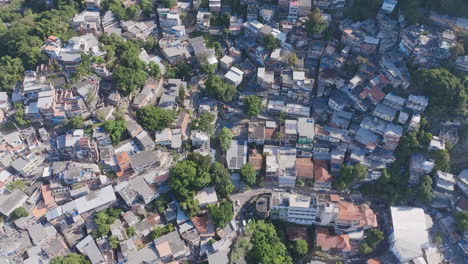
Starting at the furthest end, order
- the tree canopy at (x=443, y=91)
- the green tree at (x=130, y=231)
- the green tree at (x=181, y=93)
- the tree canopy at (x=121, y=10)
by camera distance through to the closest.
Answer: the tree canopy at (x=121, y=10) → the green tree at (x=181, y=93) → the tree canopy at (x=443, y=91) → the green tree at (x=130, y=231)

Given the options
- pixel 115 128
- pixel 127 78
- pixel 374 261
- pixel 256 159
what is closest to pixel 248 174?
pixel 256 159

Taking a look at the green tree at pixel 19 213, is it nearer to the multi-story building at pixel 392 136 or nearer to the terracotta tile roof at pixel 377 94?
the multi-story building at pixel 392 136

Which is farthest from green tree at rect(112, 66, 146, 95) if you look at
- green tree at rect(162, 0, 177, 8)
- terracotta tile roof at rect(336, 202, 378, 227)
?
terracotta tile roof at rect(336, 202, 378, 227)

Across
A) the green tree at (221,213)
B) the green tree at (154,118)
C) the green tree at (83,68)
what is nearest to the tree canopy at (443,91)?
the green tree at (221,213)

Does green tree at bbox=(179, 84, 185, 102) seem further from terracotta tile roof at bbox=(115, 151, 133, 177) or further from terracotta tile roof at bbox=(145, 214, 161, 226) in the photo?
terracotta tile roof at bbox=(145, 214, 161, 226)

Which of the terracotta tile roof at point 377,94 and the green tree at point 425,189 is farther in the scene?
the terracotta tile roof at point 377,94

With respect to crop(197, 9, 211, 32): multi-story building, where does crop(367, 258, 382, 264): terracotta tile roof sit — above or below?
below

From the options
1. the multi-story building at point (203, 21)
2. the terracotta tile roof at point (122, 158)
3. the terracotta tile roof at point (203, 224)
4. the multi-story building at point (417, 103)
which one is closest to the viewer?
the terracotta tile roof at point (203, 224)

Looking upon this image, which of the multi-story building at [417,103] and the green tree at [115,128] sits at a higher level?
the multi-story building at [417,103]
